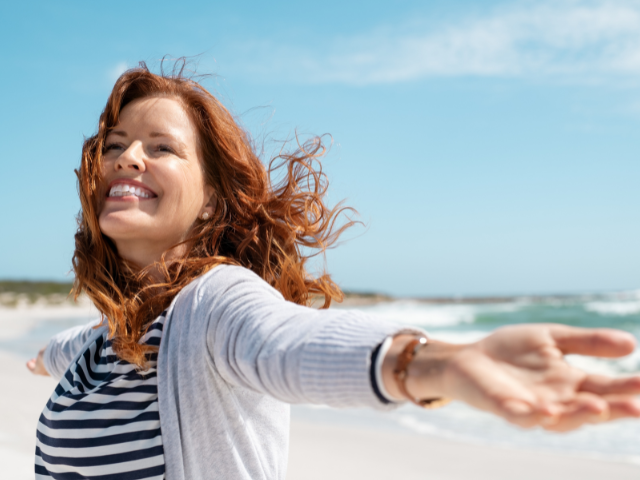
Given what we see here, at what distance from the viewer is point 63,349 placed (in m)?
2.68

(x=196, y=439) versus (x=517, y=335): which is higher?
(x=517, y=335)

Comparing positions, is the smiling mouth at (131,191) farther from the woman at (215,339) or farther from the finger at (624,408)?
the finger at (624,408)

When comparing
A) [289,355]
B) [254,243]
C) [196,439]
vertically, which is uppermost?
[254,243]

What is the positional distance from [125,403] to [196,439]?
9.1 inches

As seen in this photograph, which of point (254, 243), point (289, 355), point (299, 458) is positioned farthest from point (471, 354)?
point (299, 458)

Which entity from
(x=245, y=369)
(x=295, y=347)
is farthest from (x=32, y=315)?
(x=295, y=347)

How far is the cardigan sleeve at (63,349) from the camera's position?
2629 mm

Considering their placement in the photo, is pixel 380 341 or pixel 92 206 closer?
pixel 380 341

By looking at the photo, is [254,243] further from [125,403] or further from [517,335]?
[517,335]

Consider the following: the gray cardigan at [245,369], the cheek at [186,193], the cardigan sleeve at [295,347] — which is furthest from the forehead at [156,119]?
the cardigan sleeve at [295,347]

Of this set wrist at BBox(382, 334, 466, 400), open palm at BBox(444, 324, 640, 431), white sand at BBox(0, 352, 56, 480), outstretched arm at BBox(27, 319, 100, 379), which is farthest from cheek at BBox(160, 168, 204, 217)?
white sand at BBox(0, 352, 56, 480)

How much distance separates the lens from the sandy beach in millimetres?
4336

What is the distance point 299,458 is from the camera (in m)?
4.62

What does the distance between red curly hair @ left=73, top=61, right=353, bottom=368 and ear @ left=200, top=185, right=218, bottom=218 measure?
1 cm
